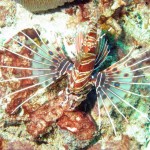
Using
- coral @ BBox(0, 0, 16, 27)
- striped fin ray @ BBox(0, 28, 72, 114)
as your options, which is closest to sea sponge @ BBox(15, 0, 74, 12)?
coral @ BBox(0, 0, 16, 27)

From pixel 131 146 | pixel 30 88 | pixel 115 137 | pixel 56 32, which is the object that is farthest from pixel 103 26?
pixel 131 146

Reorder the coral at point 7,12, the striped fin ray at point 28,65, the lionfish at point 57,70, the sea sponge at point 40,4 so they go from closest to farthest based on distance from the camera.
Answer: the lionfish at point 57,70, the striped fin ray at point 28,65, the sea sponge at point 40,4, the coral at point 7,12

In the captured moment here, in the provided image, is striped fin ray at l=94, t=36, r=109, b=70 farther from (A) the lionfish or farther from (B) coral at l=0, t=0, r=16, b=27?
(B) coral at l=0, t=0, r=16, b=27

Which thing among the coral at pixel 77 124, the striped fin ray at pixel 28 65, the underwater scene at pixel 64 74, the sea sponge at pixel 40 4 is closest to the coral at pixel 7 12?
the underwater scene at pixel 64 74

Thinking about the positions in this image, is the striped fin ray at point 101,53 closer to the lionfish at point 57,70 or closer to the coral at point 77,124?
the lionfish at point 57,70

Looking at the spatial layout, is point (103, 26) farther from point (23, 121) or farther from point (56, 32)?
point (23, 121)

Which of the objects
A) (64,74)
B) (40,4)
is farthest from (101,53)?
(40,4)

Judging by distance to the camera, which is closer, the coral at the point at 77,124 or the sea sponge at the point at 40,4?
the coral at the point at 77,124
